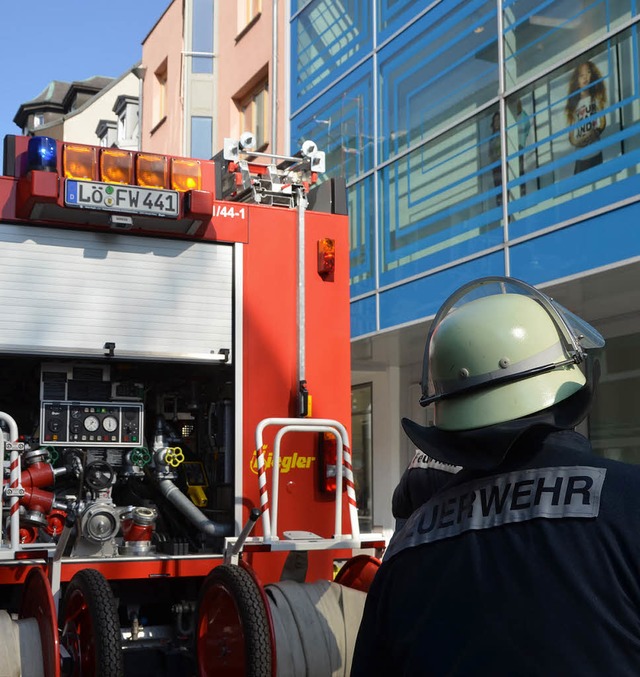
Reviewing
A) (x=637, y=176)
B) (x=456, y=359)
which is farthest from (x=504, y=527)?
(x=637, y=176)

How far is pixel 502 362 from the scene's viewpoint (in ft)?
→ 5.71

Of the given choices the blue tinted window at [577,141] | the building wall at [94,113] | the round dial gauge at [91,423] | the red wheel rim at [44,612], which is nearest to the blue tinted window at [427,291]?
the blue tinted window at [577,141]

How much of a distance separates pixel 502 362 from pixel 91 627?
130 inches

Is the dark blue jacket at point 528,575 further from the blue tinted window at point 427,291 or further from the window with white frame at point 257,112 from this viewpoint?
the window with white frame at point 257,112

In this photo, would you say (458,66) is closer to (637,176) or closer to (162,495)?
(637,176)

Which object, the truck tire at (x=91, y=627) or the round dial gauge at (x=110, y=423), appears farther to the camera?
the round dial gauge at (x=110, y=423)

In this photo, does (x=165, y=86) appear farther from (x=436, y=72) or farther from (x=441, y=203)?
(x=441, y=203)

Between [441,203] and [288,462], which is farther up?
[441,203]

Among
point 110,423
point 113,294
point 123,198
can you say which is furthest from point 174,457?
point 123,198

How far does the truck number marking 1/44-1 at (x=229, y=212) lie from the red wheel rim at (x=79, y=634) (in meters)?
2.27

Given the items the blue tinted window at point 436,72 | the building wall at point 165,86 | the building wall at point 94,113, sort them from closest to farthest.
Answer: the blue tinted window at point 436,72
the building wall at point 165,86
the building wall at point 94,113

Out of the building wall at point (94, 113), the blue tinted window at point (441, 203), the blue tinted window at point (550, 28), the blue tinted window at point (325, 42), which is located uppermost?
the building wall at point (94, 113)

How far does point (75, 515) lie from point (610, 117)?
6727 mm

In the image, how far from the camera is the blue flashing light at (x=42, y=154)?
5500 millimetres
